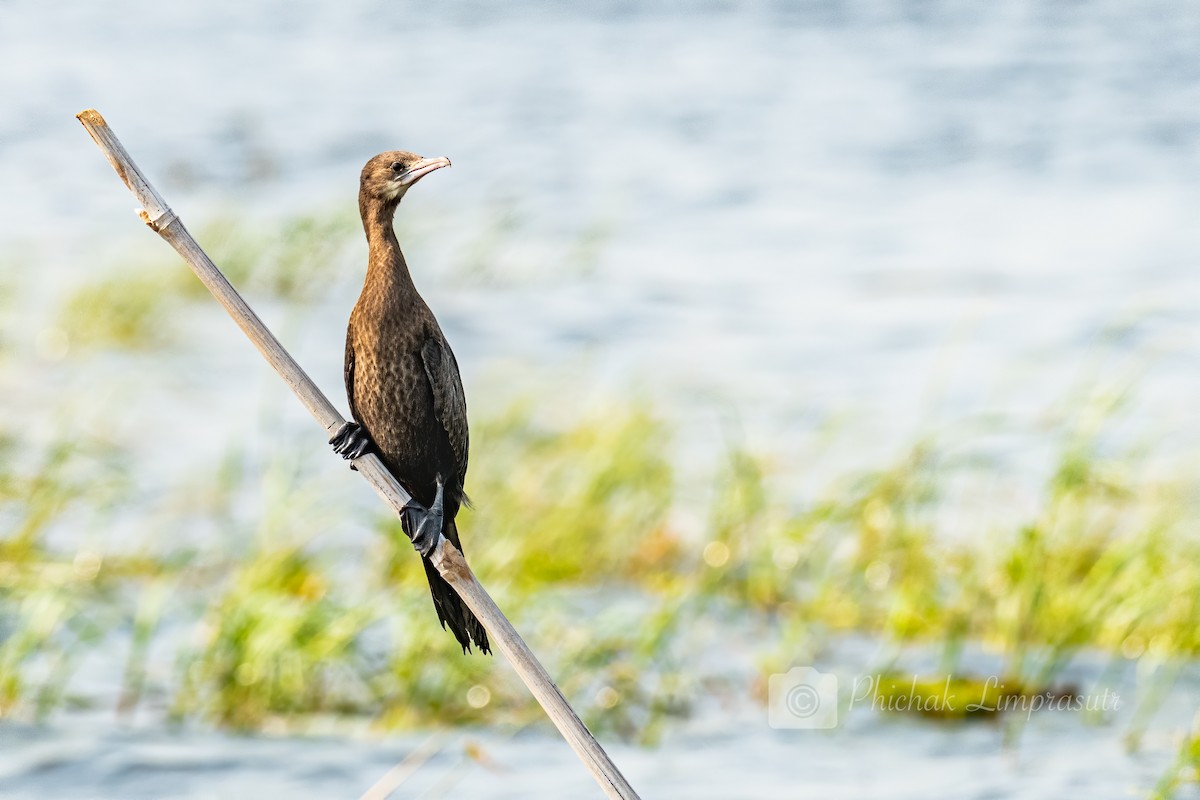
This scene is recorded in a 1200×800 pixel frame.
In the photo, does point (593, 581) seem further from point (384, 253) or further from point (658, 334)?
point (384, 253)

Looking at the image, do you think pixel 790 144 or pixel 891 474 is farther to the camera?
pixel 790 144

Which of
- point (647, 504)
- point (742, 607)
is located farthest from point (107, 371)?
point (742, 607)

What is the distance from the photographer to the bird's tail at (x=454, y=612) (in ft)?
6.54

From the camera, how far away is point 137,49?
21.1 metres

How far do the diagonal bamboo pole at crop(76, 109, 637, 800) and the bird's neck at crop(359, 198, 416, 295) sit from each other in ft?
0.50

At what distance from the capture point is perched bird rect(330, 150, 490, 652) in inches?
78.2

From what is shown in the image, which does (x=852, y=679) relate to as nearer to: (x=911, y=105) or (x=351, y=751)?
(x=351, y=751)

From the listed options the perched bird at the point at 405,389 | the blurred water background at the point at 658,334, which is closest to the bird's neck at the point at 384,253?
the perched bird at the point at 405,389

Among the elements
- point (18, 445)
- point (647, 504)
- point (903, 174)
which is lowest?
point (903, 174)

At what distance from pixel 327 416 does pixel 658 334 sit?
9.94 meters

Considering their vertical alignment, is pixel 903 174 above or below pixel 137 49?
below

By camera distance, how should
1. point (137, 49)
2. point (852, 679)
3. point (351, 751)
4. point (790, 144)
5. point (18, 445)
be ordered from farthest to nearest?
1. point (137, 49)
2. point (790, 144)
3. point (18, 445)
4. point (852, 679)
5. point (351, 751)

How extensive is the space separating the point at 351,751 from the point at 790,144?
14.1 meters

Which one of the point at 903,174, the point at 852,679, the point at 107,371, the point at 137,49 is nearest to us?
the point at 852,679
